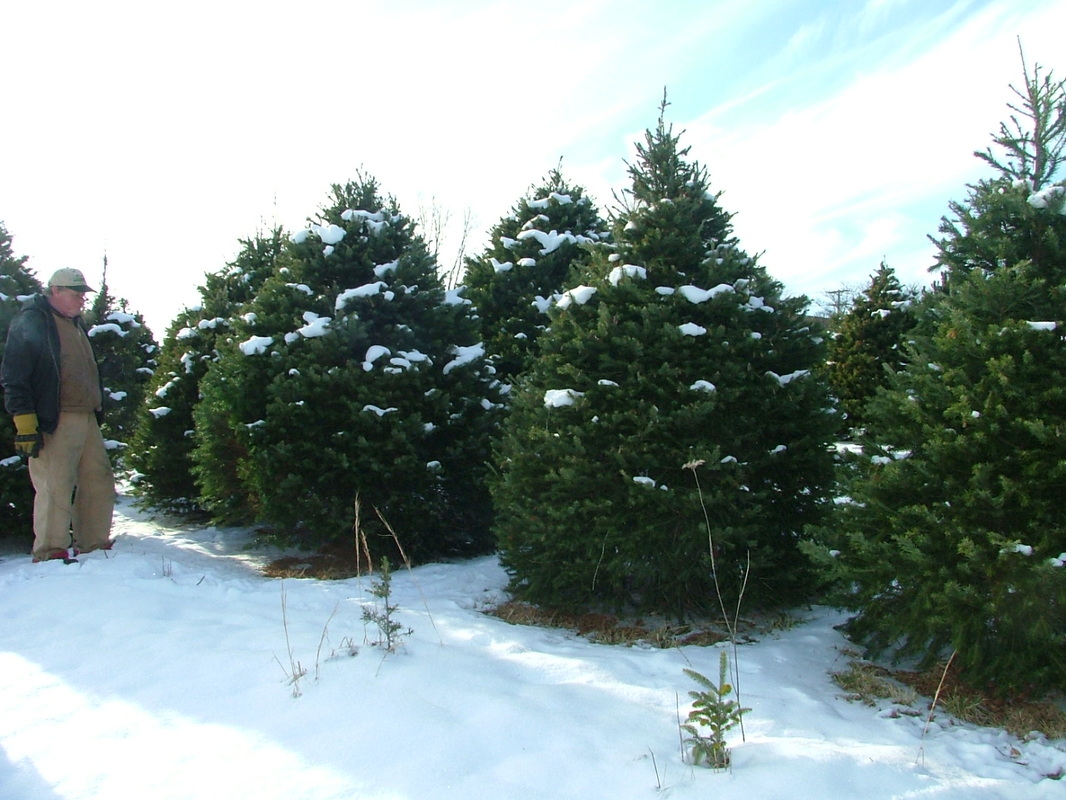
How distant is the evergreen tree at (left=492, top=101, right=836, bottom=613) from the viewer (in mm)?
4230

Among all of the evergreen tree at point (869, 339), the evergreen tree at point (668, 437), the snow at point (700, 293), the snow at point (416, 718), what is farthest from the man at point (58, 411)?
the evergreen tree at point (869, 339)

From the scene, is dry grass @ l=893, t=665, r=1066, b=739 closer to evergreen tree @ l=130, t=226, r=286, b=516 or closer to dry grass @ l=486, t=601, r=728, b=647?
dry grass @ l=486, t=601, r=728, b=647

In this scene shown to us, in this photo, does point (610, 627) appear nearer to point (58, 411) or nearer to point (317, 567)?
point (317, 567)

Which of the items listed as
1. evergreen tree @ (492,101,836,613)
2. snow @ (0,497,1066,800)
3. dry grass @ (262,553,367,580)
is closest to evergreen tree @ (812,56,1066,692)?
snow @ (0,497,1066,800)

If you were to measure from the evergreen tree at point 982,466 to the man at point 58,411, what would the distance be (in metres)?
5.31

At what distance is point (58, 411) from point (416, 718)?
4.10m

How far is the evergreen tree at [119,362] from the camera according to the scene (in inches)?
313

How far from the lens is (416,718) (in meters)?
2.84

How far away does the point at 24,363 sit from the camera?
5160 mm

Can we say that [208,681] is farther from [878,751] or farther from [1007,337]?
[1007,337]

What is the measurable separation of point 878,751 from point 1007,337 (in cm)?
191

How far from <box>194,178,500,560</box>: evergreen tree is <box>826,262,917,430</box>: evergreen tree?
26.7 ft

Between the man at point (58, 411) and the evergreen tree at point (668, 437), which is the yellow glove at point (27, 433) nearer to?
the man at point (58, 411)

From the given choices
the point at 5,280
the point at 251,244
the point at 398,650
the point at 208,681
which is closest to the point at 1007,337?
the point at 398,650
